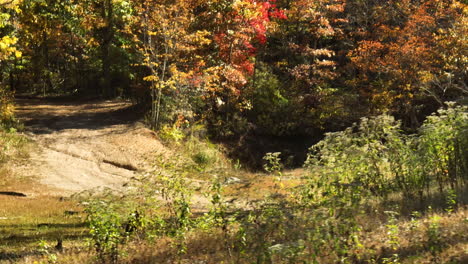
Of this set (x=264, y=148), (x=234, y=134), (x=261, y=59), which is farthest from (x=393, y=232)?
(x=261, y=59)

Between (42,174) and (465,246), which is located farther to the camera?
(42,174)

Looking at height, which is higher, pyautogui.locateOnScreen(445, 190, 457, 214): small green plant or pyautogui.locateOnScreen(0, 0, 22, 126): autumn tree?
pyautogui.locateOnScreen(0, 0, 22, 126): autumn tree

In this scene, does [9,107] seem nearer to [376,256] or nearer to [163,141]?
[163,141]

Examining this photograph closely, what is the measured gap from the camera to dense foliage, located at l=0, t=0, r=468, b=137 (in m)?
18.5

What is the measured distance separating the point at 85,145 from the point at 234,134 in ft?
23.2

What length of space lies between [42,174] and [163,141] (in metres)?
5.63

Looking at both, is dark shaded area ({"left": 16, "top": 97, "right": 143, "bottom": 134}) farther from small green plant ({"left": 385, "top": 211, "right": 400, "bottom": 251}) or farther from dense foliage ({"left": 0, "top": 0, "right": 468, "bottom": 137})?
small green plant ({"left": 385, "top": 211, "right": 400, "bottom": 251})

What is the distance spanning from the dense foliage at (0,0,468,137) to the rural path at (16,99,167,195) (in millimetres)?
1456

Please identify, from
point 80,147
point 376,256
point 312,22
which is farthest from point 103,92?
point 376,256

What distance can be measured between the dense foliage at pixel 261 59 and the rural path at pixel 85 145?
1456 millimetres

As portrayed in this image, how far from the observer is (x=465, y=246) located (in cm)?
561

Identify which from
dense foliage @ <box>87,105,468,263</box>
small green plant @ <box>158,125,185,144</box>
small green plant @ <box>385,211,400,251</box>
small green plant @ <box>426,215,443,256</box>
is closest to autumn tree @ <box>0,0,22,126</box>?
dense foliage @ <box>87,105,468,263</box>

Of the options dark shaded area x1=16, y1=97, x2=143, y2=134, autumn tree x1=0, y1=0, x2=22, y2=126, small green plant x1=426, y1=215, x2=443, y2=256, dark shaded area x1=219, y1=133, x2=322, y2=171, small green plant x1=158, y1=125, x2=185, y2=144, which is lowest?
dark shaded area x1=219, y1=133, x2=322, y2=171

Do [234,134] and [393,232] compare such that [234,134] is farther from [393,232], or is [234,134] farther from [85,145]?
[393,232]
